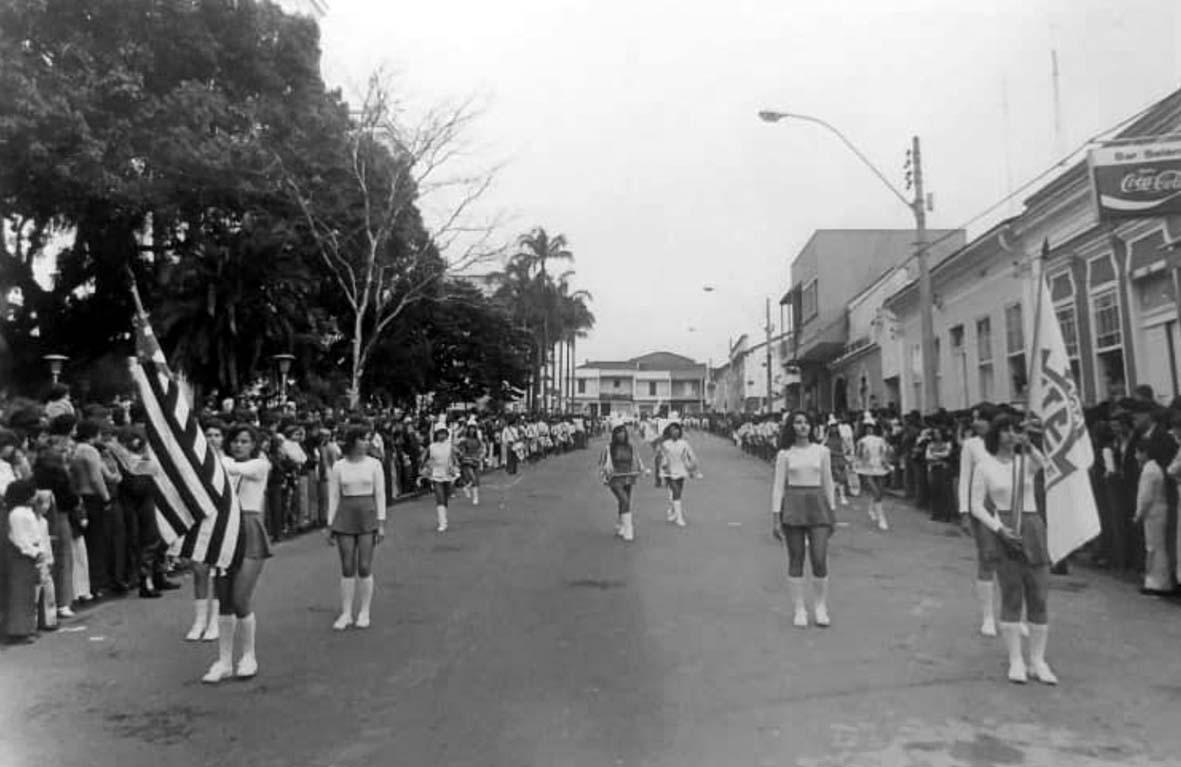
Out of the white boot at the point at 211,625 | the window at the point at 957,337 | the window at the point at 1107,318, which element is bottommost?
the white boot at the point at 211,625

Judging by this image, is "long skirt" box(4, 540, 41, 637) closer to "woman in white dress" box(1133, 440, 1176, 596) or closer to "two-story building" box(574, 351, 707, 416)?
"woman in white dress" box(1133, 440, 1176, 596)

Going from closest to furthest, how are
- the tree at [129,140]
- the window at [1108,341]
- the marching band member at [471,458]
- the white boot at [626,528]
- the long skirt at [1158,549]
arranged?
the long skirt at [1158,549]
the white boot at [626,528]
the window at [1108,341]
the marching band member at [471,458]
the tree at [129,140]

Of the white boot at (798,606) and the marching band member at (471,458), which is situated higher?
the marching band member at (471,458)

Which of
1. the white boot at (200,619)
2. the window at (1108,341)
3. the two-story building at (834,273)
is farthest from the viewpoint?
the two-story building at (834,273)

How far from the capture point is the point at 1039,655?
6.73 meters

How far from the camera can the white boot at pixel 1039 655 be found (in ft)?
21.9

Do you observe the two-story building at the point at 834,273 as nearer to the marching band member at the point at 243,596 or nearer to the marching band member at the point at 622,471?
the marching band member at the point at 622,471

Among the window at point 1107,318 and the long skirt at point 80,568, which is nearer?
the long skirt at point 80,568

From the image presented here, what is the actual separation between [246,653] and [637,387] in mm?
125665

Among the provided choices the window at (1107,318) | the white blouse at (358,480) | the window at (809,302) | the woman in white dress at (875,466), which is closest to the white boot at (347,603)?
the white blouse at (358,480)

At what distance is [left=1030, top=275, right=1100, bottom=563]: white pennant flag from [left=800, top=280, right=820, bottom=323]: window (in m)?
43.8

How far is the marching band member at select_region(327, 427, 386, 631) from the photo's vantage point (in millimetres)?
8688

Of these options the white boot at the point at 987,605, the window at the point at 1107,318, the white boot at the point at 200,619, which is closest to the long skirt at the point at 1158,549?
the white boot at the point at 987,605

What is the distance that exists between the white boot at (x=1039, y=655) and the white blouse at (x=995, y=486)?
0.69 metres
